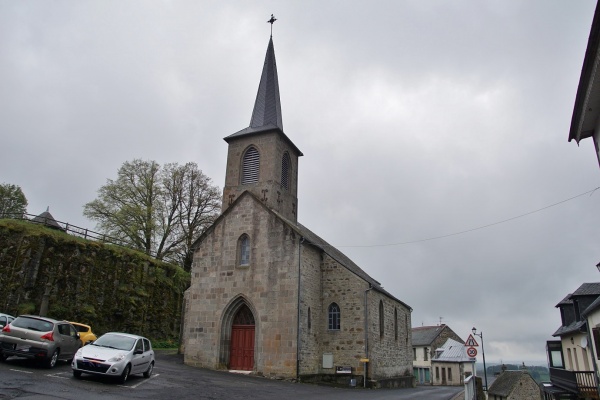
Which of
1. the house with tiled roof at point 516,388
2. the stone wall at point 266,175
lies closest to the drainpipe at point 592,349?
the house with tiled roof at point 516,388

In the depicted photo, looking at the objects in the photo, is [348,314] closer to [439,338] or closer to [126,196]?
[126,196]

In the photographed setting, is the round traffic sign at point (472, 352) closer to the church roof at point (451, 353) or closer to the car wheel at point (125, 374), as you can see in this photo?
the car wheel at point (125, 374)

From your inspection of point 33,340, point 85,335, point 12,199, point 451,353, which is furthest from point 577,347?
point 12,199

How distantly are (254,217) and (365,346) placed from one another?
870 cm

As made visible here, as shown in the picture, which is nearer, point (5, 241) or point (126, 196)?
point (5, 241)

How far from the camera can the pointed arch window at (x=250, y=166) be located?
26609 mm

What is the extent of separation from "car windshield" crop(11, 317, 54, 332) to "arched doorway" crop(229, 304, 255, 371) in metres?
9.64

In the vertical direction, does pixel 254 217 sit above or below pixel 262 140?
below

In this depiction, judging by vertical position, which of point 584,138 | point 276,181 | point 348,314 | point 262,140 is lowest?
point 348,314

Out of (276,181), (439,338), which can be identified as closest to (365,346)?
(276,181)

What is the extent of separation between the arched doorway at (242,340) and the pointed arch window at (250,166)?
25.6 ft

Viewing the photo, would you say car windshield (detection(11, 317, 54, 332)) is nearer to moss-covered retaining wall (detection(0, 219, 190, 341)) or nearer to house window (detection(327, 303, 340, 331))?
moss-covered retaining wall (detection(0, 219, 190, 341))

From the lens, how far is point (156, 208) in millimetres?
38625

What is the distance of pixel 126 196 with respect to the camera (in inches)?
1515
